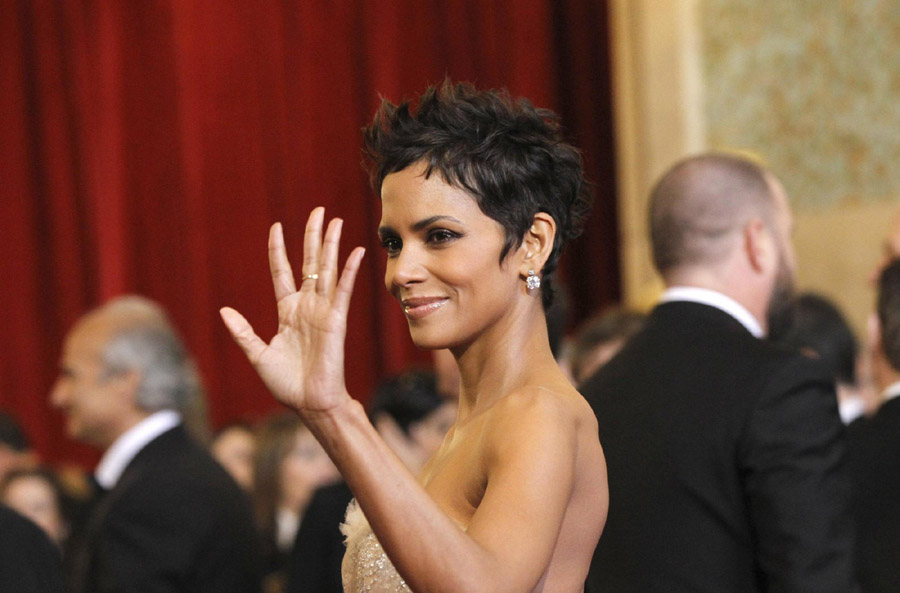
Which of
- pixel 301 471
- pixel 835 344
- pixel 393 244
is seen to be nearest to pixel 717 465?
pixel 393 244

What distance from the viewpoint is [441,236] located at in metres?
1.80

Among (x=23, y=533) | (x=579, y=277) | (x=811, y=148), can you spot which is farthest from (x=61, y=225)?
(x=23, y=533)

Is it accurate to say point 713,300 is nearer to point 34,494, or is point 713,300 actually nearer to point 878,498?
point 878,498

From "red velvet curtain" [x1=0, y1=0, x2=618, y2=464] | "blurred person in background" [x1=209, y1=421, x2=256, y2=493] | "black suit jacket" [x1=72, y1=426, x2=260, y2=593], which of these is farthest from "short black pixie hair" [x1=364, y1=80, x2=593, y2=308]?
"red velvet curtain" [x1=0, y1=0, x2=618, y2=464]

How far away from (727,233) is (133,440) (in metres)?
2.27

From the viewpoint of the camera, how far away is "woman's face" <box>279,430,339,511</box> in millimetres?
5324

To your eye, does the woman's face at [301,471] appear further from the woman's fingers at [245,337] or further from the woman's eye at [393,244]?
the woman's fingers at [245,337]

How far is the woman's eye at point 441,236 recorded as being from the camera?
1788 mm

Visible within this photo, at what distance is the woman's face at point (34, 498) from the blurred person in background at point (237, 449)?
4.22ft

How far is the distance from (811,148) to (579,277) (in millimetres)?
2107

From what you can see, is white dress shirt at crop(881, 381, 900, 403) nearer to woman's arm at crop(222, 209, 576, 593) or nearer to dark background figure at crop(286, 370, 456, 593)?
dark background figure at crop(286, 370, 456, 593)

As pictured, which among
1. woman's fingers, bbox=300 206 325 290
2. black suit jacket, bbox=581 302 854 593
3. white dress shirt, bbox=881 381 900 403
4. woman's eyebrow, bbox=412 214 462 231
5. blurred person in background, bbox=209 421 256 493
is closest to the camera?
woman's fingers, bbox=300 206 325 290

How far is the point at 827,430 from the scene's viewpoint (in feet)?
8.45

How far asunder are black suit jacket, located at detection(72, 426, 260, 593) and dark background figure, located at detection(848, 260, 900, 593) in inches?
75.0
